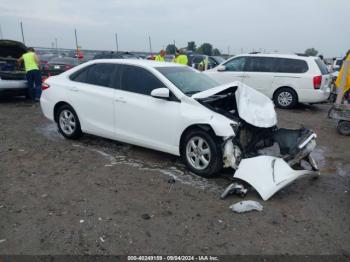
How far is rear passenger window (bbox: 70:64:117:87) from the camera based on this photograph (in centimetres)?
575

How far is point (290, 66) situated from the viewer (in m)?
10.6

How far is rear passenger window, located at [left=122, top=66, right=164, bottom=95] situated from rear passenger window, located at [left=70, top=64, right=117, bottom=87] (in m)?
0.31

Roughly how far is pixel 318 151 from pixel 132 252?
455 cm

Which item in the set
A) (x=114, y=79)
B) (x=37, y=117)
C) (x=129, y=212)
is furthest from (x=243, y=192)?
(x=37, y=117)

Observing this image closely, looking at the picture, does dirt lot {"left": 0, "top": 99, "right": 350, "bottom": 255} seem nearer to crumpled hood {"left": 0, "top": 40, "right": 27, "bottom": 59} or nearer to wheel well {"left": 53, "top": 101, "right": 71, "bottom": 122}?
wheel well {"left": 53, "top": 101, "right": 71, "bottom": 122}

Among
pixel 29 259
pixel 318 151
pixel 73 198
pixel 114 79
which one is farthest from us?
pixel 318 151

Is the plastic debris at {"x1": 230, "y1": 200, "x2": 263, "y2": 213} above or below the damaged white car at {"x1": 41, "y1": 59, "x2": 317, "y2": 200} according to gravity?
below

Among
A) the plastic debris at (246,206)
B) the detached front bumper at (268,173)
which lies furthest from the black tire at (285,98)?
the plastic debris at (246,206)

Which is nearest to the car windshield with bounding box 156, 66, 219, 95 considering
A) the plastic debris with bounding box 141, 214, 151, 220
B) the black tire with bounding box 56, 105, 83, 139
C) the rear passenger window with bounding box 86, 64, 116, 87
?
the rear passenger window with bounding box 86, 64, 116, 87

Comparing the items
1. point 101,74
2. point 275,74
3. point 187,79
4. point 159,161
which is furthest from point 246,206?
point 275,74

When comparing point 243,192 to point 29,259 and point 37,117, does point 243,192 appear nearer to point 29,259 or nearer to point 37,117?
point 29,259

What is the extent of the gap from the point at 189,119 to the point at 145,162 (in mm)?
1106

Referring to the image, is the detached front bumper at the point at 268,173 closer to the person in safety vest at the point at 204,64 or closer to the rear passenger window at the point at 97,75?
the rear passenger window at the point at 97,75

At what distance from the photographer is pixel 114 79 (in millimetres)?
5648
